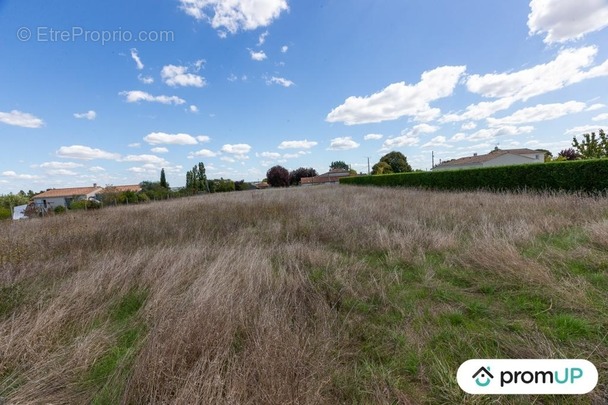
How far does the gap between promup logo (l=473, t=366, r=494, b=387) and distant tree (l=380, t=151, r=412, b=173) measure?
175 feet

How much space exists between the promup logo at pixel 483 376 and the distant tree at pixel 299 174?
63.5 metres

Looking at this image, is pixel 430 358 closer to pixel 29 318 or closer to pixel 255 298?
pixel 255 298

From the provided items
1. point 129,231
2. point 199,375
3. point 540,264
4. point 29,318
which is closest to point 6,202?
point 129,231

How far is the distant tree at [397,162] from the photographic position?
52.3 meters

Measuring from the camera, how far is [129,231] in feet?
21.0

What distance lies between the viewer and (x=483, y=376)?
1749 millimetres

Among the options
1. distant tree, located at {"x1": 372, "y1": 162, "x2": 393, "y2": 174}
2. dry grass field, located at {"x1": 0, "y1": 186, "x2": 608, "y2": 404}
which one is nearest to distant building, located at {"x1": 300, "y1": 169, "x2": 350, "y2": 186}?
distant tree, located at {"x1": 372, "y1": 162, "x2": 393, "y2": 174}

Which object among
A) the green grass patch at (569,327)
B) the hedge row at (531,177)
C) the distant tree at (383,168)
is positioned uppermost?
the distant tree at (383,168)

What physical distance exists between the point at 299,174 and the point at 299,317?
6801cm

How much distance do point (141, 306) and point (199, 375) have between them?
173cm

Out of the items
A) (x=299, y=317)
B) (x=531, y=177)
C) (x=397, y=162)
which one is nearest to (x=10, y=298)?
(x=299, y=317)

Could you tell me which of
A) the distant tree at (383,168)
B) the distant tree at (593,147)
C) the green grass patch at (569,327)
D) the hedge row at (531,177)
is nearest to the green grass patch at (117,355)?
the green grass patch at (569,327)

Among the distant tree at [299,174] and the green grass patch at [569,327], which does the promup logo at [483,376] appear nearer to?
the green grass patch at [569,327]

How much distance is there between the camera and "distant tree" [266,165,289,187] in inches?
2335
